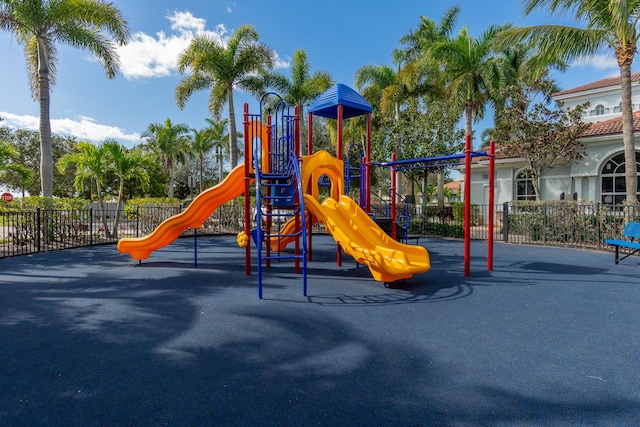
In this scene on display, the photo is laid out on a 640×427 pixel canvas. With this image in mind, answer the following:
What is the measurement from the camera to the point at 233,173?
796 cm

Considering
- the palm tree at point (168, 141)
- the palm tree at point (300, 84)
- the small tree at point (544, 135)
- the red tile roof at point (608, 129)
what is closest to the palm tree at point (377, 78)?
the palm tree at point (300, 84)

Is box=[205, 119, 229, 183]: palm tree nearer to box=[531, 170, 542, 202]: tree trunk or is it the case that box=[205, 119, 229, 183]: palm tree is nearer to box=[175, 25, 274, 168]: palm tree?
box=[175, 25, 274, 168]: palm tree

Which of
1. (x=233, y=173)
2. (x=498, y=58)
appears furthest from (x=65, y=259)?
(x=498, y=58)

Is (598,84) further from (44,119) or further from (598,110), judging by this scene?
(44,119)

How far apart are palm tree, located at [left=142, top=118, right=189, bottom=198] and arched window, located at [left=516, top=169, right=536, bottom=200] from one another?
100 ft

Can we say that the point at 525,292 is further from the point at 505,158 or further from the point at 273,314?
the point at 505,158

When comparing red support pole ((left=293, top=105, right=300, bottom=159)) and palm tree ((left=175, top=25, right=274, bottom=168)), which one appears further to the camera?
palm tree ((left=175, top=25, right=274, bottom=168))

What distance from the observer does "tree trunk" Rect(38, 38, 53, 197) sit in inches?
460

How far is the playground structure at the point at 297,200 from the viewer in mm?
6207

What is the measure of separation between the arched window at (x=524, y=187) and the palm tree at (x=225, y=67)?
51.8 ft

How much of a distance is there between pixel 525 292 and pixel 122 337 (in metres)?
6.17

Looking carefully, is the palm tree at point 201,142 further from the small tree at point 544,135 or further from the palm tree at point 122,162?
the small tree at point 544,135

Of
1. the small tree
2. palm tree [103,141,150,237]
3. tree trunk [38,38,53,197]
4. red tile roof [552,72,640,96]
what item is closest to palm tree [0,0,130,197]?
tree trunk [38,38,53,197]

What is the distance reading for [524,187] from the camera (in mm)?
20734
